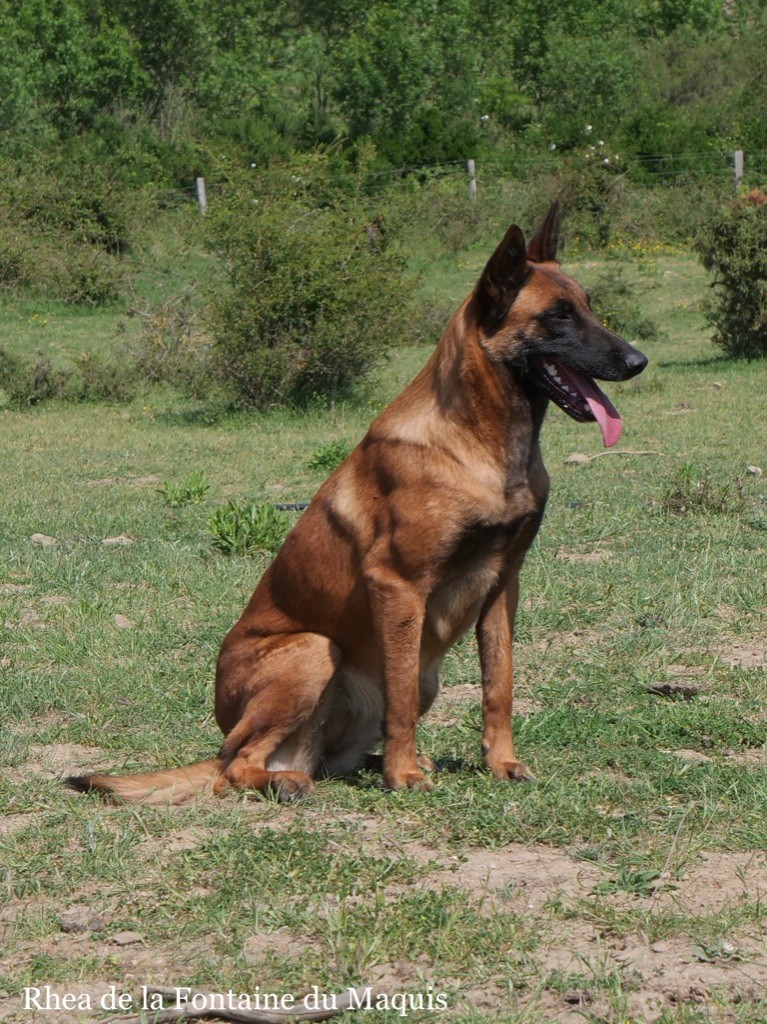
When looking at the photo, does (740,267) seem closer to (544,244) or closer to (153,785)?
(544,244)

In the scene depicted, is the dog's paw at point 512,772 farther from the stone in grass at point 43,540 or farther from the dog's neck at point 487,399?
the stone in grass at point 43,540

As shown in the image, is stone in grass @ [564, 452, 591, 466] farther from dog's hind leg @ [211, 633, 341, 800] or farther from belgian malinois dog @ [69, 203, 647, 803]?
dog's hind leg @ [211, 633, 341, 800]

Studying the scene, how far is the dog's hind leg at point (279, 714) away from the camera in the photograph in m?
3.89

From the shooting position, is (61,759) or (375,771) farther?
(61,759)

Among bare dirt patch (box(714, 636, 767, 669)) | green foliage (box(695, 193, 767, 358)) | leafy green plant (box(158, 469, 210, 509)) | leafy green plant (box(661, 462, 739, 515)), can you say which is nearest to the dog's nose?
bare dirt patch (box(714, 636, 767, 669))

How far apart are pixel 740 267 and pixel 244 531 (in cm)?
918

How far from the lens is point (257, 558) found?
7.09m

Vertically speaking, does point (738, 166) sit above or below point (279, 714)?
below

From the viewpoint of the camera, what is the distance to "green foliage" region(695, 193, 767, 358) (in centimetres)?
1451

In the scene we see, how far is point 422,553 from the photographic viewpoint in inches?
146

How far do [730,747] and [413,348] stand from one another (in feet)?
44.2

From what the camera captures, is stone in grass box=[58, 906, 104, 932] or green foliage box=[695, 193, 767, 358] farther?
green foliage box=[695, 193, 767, 358]

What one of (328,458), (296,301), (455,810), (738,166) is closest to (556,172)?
(738,166)

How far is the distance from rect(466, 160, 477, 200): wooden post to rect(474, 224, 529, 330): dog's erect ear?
918 inches
